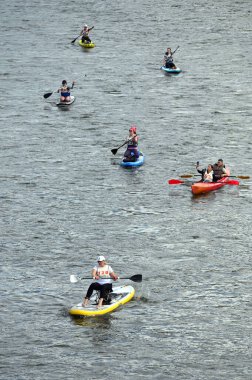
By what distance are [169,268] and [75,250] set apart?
5.24 m

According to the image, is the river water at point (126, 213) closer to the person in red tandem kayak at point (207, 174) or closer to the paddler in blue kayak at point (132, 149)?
the person in red tandem kayak at point (207, 174)

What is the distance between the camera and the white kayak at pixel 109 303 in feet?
135

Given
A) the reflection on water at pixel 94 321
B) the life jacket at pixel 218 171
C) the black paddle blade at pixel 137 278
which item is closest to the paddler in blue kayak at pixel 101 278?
the reflection on water at pixel 94 321

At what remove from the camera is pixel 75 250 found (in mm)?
50000

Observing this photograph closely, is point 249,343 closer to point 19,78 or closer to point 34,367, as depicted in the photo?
point 34,367

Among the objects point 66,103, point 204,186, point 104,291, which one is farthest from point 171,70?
point 104,291

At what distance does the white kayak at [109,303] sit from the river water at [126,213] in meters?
0.34

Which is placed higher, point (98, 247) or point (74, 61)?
point (74, 61)

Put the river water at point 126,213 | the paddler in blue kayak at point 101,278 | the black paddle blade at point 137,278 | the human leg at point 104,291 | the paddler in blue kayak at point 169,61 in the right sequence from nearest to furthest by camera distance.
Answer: the river water at point 126,213, the paddler in blue kayak at point 101,278, the human leg at point 104,291, the black paddle blade at point 137,278, the paddler in blue kayak at point 169,61

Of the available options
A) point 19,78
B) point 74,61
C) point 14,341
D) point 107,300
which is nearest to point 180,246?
point 107,300

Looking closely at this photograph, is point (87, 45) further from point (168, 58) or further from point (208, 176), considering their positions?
point (208, 176)

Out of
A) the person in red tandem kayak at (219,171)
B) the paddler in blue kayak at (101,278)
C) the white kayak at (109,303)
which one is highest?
the person in red tandem kayak at (219,171)

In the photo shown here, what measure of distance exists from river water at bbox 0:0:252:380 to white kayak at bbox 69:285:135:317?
344mm

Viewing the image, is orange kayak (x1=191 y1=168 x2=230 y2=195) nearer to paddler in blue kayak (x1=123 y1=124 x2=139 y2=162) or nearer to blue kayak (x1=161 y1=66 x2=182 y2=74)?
paddler in blue kayak (x1=123 y1=124 x2=139 y2=162)
